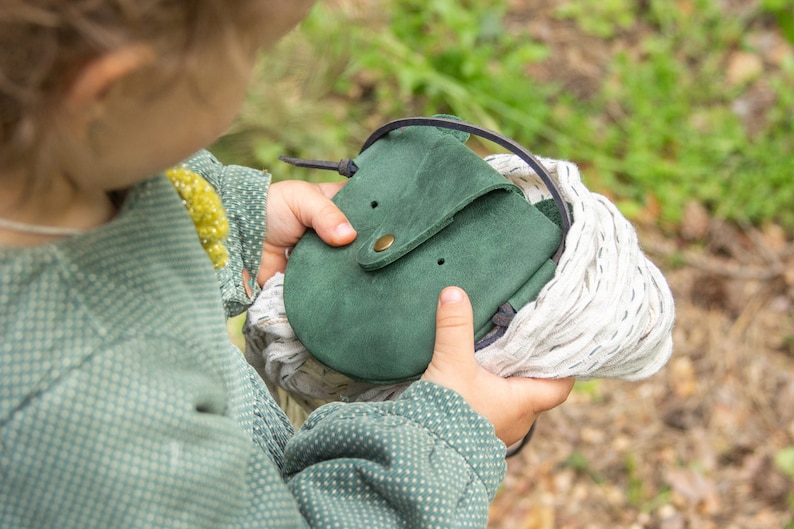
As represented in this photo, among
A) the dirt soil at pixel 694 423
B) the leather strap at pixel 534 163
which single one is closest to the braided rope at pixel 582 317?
the leather strap at pixel 534 163

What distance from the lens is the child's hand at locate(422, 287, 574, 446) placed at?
3.37ft

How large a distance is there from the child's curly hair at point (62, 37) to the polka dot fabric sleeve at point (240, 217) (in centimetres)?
55

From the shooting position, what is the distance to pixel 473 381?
1044 millimetres

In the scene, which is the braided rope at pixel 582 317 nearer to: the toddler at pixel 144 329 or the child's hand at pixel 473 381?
the child's hand at pixel 473 381

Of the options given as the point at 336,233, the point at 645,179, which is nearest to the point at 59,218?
the point at 336,233

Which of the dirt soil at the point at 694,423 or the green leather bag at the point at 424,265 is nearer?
the green leather bag at the point at 424,265

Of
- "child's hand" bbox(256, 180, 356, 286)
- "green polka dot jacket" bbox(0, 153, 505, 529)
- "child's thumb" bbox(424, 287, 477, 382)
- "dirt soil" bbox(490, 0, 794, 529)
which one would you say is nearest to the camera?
"green polka dot jacket" bbox(0, 153, 505, 529)

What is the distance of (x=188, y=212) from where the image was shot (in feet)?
3.03

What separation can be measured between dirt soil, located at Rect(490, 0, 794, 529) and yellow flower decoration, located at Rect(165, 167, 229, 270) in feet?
4.59

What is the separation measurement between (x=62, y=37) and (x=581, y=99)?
7.48 feet

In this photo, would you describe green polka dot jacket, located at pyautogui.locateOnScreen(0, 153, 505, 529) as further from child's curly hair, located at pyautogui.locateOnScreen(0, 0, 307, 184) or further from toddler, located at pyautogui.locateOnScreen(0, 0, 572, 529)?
child's curly hair, located at pyautogui.locateOnScreen(0, 0, 307, 184)

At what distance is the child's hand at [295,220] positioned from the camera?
1.16 metres

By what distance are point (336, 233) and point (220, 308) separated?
296mm

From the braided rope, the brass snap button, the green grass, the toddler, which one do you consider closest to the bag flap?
the brass snap button
